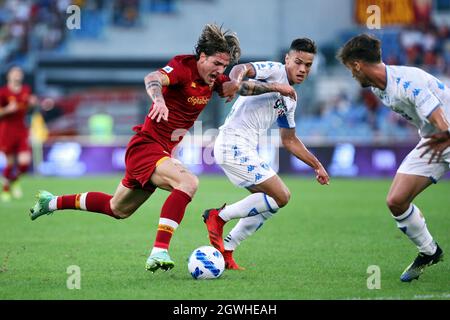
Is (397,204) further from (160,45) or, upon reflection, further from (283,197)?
(160,45)

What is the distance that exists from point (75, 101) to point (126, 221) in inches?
639

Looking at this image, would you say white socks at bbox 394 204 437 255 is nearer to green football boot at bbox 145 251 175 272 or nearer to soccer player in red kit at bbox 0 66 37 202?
green football boot at bbox 145 251 175 272

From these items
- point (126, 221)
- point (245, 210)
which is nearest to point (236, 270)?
point (245, 210)

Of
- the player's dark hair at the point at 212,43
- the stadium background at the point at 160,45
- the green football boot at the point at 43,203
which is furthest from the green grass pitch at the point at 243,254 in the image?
the stadium background at the point at 160,45

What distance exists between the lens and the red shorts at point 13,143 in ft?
56.0

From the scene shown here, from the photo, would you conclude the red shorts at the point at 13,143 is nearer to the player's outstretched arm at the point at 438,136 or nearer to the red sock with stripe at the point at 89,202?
the red sock with stripe at the point at 89,202

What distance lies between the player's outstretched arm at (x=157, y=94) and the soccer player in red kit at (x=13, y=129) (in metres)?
9.67

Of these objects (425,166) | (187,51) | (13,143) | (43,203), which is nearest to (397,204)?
(425,166)

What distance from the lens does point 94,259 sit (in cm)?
882

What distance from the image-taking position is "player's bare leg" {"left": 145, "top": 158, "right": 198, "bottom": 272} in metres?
7.25

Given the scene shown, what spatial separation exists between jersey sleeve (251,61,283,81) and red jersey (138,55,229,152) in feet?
1.79

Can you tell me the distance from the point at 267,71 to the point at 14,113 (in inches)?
387
